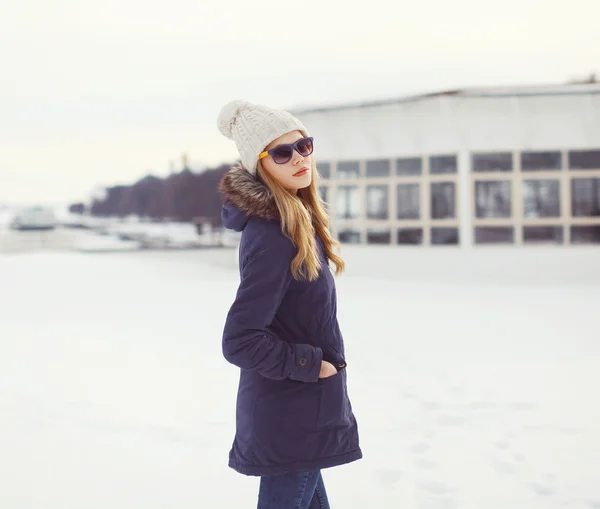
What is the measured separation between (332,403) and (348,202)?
14024 mm

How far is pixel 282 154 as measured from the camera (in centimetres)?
209

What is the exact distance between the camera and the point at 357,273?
15.8 meters

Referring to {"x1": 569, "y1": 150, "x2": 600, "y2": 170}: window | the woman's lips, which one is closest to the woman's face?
the woman's lips

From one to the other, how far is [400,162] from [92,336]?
29.9 feet

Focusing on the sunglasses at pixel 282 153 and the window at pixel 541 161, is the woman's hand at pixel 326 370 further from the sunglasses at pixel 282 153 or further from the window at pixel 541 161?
the window at pixel 541 161

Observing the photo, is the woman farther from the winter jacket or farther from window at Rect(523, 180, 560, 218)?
window at Rect(523, 180, 560, 218)

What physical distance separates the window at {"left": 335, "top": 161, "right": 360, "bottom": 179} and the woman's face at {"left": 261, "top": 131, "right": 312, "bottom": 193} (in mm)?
13816

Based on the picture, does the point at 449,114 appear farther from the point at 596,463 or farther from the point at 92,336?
the point at 596,463

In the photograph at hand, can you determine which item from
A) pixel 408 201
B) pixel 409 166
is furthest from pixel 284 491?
pixel 409 166

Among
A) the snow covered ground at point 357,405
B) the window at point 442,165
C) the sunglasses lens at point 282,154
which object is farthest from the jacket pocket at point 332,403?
the window at point 442,165

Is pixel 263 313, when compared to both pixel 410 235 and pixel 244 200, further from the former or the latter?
pixel 410 235

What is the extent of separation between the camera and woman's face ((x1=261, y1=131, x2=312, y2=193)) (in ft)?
6.86

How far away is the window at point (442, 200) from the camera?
1477 cm

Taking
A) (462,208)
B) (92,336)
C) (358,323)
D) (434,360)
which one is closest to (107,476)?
(434,360)
